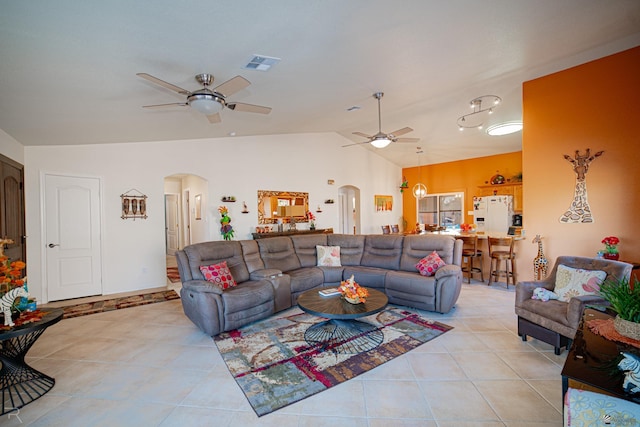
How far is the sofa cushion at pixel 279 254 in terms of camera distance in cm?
457

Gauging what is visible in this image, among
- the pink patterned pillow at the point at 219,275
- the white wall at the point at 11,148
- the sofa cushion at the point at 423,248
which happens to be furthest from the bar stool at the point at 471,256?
the white wall at the point at 11,148

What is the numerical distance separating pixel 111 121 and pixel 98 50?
1.90m

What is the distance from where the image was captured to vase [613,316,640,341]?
1.58m

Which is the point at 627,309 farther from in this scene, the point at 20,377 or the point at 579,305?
the point at 20,377

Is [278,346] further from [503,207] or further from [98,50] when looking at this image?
[503,207]

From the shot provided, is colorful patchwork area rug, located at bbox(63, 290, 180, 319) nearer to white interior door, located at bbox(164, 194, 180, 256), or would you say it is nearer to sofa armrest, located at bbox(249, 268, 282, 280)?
sofa armrest, located at bbox(249, 268, 282, 280)

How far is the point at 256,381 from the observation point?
2357mm

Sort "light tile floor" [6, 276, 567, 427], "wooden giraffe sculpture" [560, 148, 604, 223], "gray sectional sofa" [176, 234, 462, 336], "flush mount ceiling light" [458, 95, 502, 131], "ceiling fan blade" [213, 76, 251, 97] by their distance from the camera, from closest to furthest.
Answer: "light tile floor" [6, 276, 567, 427] < "ceiling fan blade" [213, 76, 251, 97] < "gray sectional sofa" [176, 234, 462, 336] < "wooden giraffe sculpture" [560, 148, 604, 223] < "flush mount ceiling light" [458, 95, 502, 131]

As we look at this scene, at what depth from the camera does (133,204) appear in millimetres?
5195

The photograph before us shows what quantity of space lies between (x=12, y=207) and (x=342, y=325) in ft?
15.5

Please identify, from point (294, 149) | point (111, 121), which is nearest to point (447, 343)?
point (111, 121)

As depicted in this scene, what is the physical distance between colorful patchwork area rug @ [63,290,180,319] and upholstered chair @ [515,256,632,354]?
4.89 m

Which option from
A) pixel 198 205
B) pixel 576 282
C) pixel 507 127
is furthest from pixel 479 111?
pixel 198 205

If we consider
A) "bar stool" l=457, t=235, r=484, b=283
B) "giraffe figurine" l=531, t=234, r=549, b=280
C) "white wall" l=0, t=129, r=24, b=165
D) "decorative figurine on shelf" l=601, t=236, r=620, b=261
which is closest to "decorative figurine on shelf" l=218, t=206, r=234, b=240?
"white wall" l=0, t=129, r=24, b=165
